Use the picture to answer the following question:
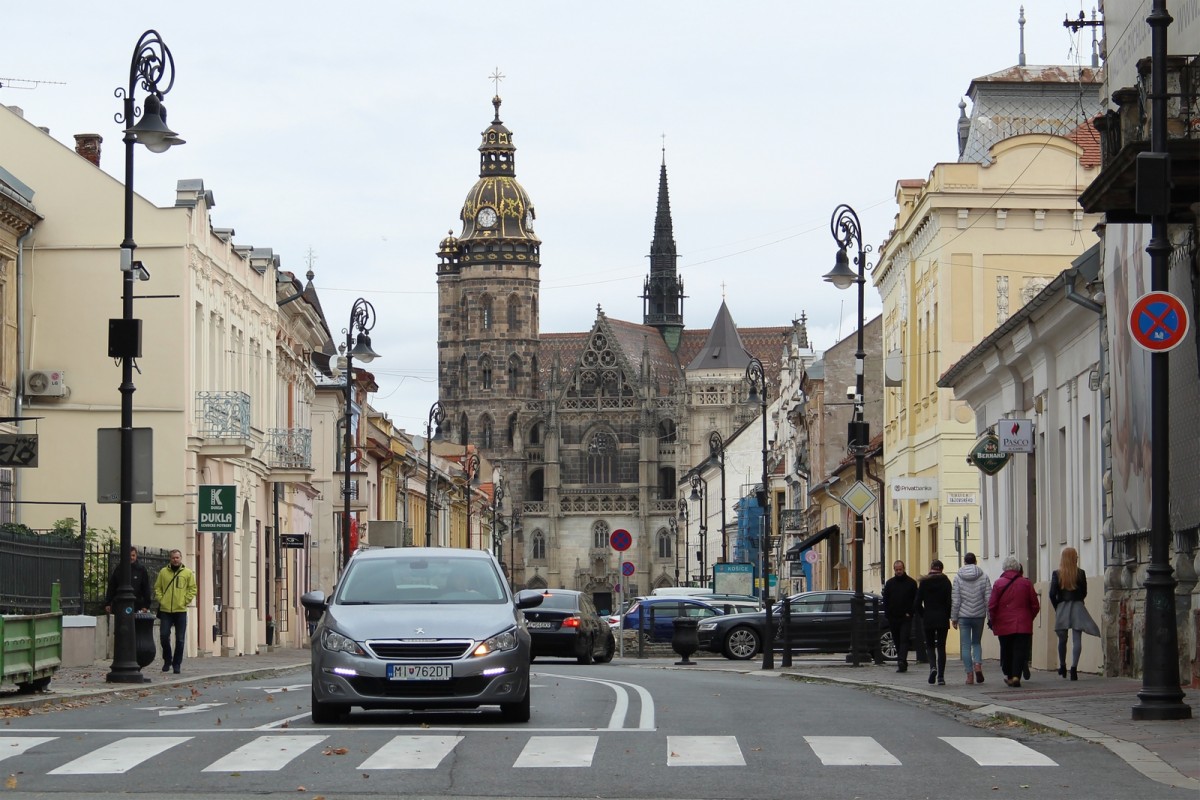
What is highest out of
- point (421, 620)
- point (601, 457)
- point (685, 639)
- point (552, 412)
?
point (552, 412)

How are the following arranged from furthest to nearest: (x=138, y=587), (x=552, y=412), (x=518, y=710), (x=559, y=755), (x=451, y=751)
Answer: (x=552, y=412) < (x=138, y=587) < (x=518, y=710) < (x=451, y=751) < (x=559, y=755)

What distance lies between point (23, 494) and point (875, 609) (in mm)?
15369

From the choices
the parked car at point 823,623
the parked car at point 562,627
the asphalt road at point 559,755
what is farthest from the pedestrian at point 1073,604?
the parked car at point 823,623

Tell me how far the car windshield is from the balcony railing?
959 inches

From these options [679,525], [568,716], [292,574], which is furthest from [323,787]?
[679,525]

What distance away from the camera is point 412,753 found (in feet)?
45.0

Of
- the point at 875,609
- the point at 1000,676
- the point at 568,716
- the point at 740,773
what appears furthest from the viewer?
the point at 875,609

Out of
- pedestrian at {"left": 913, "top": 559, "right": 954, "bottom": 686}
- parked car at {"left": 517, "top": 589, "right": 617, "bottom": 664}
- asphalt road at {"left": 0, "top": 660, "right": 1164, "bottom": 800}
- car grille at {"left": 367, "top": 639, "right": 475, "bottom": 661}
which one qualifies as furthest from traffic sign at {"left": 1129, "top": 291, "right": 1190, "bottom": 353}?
parked car at {"left": 517, "top": 589, "right": 617, "bottom": 664}

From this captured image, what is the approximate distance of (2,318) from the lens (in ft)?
120

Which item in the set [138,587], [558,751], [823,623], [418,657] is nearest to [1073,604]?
[418,657]

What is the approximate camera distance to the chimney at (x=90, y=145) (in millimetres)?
44750

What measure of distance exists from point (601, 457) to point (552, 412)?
18.9ft

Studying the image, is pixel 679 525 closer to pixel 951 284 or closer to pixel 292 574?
pixel 292 574

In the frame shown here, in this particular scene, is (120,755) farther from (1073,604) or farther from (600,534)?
(600,534)
